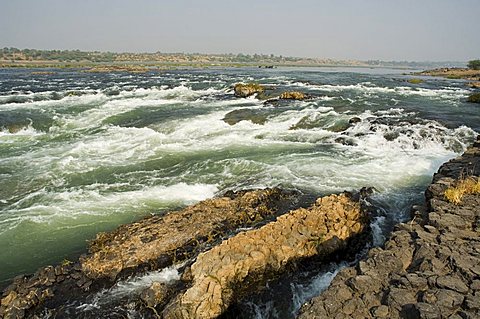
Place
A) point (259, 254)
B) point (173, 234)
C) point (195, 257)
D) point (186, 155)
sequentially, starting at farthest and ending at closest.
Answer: point (186, 155) → point (173, 234) → point (195, 257) → point (259, 254)

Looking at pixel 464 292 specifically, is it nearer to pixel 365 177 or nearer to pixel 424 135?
pixel 365 177

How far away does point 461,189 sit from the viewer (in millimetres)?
7344

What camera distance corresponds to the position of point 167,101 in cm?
2859

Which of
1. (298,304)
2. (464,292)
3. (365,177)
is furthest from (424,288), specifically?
(365,177)

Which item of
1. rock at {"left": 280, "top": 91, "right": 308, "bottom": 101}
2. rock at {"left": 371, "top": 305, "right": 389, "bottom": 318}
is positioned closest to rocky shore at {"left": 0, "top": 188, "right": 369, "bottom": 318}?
rock at {"left": 371, "top": 305, "right": 389, "bottom": 318}

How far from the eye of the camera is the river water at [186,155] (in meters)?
9.19

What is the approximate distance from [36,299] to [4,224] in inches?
159

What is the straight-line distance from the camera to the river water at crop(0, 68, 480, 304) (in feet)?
30.1

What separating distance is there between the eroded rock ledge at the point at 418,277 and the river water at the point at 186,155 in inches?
88.1

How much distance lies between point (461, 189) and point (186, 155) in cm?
994

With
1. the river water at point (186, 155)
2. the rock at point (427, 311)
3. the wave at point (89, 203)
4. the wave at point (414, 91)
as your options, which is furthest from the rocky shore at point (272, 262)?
the wave at point (414, 91)

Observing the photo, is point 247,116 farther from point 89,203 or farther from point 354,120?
point 89,203

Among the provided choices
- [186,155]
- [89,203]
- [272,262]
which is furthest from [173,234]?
[186,155]

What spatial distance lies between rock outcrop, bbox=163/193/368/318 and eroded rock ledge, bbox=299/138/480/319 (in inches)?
53.3
